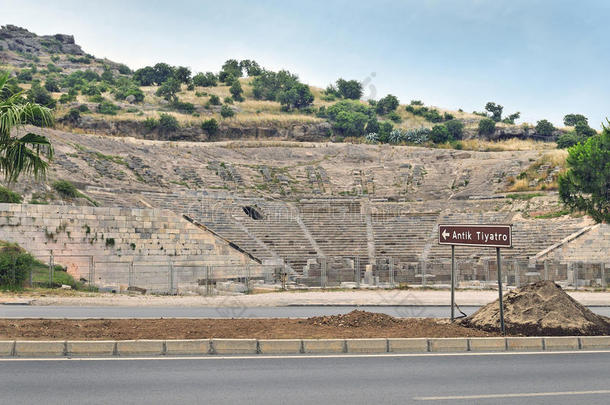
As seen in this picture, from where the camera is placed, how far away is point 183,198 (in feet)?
144

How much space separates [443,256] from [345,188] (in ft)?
72.8

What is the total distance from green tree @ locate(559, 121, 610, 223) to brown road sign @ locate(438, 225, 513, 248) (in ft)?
95.6

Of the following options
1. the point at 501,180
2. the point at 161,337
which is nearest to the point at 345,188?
the point at 501,180

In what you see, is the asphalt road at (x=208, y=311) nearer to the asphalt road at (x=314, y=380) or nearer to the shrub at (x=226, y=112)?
the asphalt road at (x=314, y=380)

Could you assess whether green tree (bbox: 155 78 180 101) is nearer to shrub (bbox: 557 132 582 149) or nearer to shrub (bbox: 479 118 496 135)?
shrub (bbox: 479 118 496 135)

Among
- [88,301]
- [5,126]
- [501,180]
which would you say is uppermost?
[501,180]

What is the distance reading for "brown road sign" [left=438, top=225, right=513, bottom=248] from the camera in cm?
1274

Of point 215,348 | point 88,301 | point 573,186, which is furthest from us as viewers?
point 573,186

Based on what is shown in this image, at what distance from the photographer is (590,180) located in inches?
1602

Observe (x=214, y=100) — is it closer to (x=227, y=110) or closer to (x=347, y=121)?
(x=227, y=110)

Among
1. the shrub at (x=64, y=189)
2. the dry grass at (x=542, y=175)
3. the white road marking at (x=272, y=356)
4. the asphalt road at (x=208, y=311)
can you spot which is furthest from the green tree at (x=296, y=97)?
the white road marking at (x=272, y=356)

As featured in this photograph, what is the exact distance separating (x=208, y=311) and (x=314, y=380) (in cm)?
1051

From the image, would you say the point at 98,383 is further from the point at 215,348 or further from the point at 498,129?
the point at 498,129

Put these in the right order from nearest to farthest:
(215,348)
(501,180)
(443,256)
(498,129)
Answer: (215,348) < (443,256) < (501,180) < (498,129)
